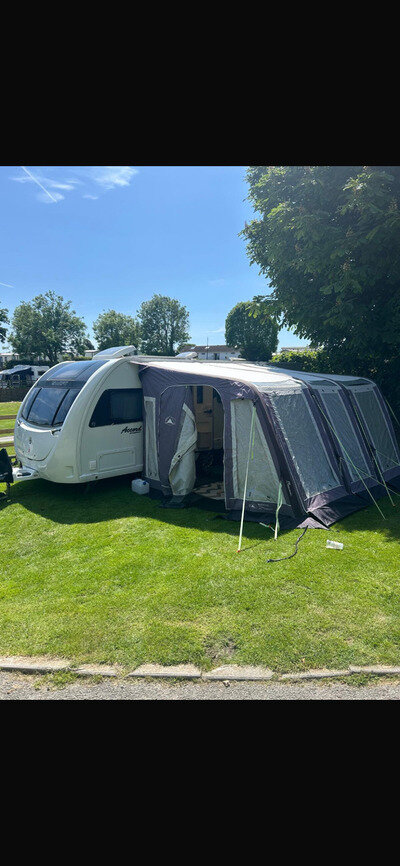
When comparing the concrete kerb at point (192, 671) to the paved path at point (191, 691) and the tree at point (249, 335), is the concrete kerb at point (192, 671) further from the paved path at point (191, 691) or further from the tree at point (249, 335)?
the tree at point (249, 335)

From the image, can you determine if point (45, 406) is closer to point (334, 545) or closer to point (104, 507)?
point (104, 507)

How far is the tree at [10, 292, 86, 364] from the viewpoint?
148ft

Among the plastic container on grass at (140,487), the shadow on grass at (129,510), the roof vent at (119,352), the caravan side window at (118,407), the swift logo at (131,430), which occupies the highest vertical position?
the roof vent at (119,352)

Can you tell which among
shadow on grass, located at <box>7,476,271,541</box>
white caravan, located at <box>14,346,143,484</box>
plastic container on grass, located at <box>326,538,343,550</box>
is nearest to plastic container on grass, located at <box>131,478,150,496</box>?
shadow on grass, located at <box>7,476,271,541</box>

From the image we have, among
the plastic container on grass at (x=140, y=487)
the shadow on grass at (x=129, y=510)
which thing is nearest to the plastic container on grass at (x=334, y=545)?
the shadow on grass at (x=129, y=510)

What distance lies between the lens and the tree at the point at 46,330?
45.0 m

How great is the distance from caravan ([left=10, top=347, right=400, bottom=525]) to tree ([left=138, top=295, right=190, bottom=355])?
1759 inches

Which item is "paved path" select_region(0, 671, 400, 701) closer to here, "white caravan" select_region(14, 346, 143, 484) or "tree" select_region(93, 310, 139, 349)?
"white caravan" select_region(14, 346, 143, 484)

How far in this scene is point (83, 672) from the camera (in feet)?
9.68

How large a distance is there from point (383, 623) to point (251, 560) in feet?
5.50

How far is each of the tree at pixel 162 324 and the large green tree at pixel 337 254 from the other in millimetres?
41349

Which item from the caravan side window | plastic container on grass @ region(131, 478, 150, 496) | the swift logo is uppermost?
the caravan side window
